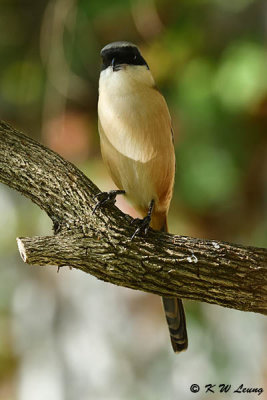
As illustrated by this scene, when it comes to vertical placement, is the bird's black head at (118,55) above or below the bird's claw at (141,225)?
above

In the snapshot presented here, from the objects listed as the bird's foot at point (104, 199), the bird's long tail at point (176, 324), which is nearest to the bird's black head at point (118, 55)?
the bird's foot at point (104, 199)

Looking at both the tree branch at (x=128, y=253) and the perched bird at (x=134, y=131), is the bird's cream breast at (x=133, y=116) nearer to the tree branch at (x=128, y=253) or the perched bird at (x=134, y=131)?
the perched bird at (x=134, y=131)

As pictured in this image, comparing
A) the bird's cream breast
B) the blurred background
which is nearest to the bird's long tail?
the bird's cream breast

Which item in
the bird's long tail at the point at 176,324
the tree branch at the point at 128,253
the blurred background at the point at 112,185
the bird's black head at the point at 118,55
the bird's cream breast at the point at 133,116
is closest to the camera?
the tree branch at the point at 128,253

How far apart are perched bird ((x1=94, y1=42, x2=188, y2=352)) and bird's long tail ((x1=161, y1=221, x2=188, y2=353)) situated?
15.8 inches

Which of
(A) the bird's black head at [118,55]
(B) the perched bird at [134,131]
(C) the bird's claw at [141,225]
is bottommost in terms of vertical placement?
(C) the bird's claw at [141,225]

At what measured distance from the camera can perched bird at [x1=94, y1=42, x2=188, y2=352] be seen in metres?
2.33

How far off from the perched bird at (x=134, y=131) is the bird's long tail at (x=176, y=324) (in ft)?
1.32

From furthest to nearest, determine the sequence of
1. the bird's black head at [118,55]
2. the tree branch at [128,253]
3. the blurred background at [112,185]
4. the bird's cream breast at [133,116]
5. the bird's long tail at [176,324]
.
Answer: the blurred background at [112,185] < the bird's long tail at [176,324] < the bird's black head at [118,55] < the bird's cream breast at [133,116] < the tree branch at [128,253]

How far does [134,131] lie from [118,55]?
31 cm

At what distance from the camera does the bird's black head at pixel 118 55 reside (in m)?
2.45

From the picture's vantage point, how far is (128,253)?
218 cm

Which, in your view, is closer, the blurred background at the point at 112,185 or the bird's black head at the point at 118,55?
the bird's black head at the point at 118,55

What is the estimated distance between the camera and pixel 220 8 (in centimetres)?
470
